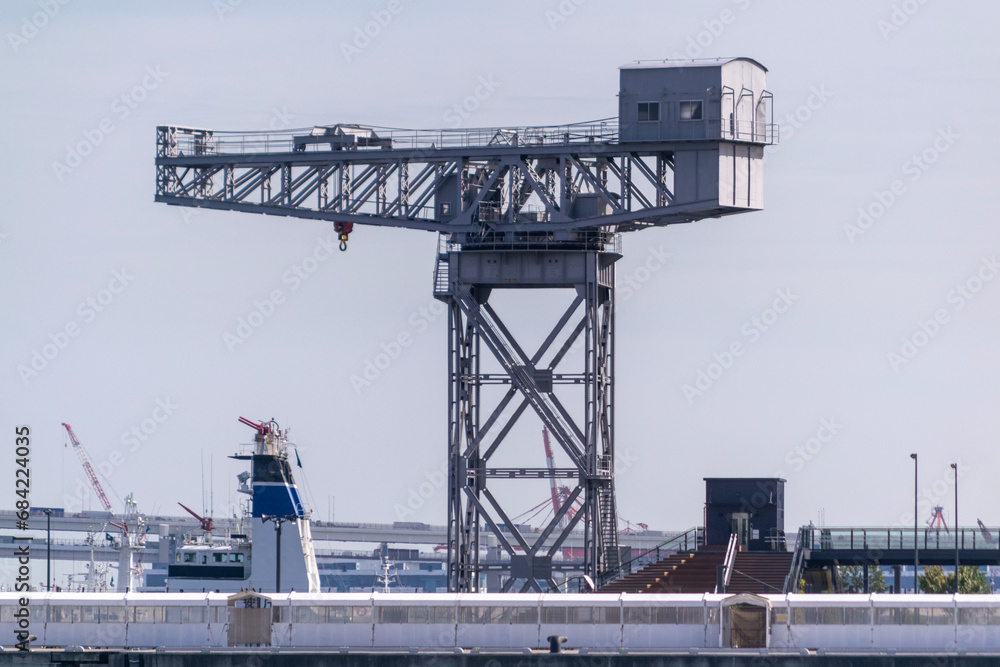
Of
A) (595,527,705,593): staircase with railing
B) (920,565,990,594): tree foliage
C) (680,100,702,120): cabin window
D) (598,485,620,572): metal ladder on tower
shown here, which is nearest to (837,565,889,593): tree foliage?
(920,565,990,594): tree foliage

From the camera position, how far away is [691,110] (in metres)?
98.9

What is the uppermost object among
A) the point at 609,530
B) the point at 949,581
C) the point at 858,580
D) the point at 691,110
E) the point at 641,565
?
the point at 691,110

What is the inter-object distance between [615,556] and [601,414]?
6.79 meters

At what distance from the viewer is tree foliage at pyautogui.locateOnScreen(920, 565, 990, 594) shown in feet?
391

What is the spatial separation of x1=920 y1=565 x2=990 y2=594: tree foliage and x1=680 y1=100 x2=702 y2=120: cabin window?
112ft

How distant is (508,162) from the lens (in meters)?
103

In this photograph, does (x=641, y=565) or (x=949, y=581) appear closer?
(x=641, y=565)

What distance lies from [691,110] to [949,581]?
119ft

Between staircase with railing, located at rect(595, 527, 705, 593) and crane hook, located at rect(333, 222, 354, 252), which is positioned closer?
staircase with railing, located at rect(595, 527, 705, 593)

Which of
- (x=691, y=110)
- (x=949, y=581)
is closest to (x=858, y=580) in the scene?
(x=949, y=581)

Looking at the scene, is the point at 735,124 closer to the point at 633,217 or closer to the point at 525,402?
the point at 633,217

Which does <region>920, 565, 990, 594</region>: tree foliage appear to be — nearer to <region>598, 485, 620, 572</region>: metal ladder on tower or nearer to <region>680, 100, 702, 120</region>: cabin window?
<region>598, 485, 620, 572</region>: metal ladder on tower

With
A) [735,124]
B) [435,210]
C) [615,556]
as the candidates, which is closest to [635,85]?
[735,124]

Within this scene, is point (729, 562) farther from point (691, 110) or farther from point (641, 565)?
point (691, 110)
